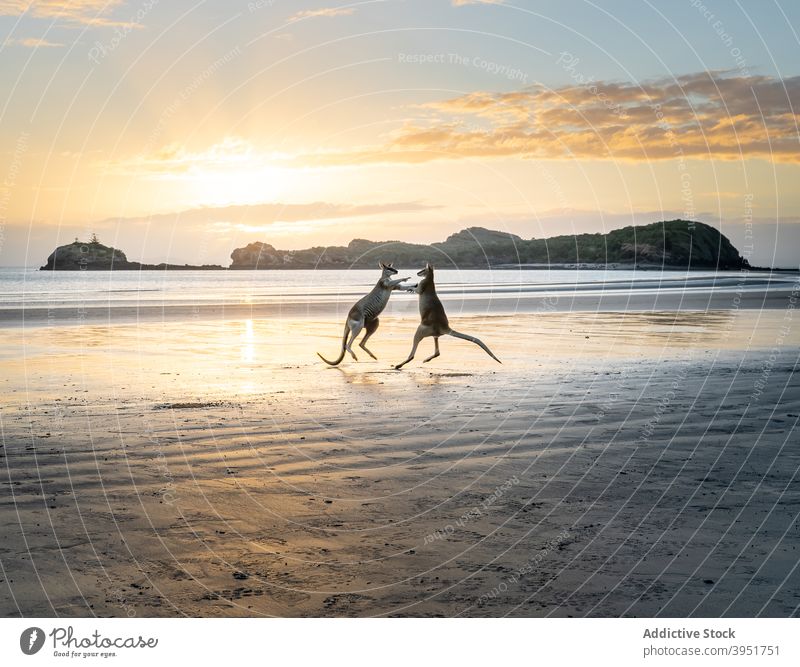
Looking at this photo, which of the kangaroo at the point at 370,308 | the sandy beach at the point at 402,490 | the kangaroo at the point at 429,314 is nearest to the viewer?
the sandy beach at the point at 402,490

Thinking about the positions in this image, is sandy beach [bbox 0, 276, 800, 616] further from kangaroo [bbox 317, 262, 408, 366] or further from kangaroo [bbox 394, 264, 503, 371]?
kangaroo [bbox 317, 262, 408, 366]

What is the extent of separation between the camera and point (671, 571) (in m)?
6.51

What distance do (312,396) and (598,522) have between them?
752cm

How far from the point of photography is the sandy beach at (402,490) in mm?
6219

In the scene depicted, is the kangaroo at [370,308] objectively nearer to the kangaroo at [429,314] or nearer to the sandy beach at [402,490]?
the kangaroo at [429,314]

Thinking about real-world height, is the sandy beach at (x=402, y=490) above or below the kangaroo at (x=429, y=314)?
below

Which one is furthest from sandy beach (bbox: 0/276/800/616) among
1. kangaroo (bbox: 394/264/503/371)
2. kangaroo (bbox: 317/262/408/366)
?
kangaroo (bbox: 317/262/408/366)

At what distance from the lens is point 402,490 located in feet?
28.7

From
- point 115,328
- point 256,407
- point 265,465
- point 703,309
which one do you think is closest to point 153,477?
point 265,465

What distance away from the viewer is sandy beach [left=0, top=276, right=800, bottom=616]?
622 cm

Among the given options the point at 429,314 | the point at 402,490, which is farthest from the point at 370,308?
the point at 402,490

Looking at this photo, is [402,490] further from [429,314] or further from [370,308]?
[370,308]

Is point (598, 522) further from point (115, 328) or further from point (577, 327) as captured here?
point (115, 328)

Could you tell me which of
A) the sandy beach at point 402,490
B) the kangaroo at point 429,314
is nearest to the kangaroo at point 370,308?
the kangaroo at point 429,314
